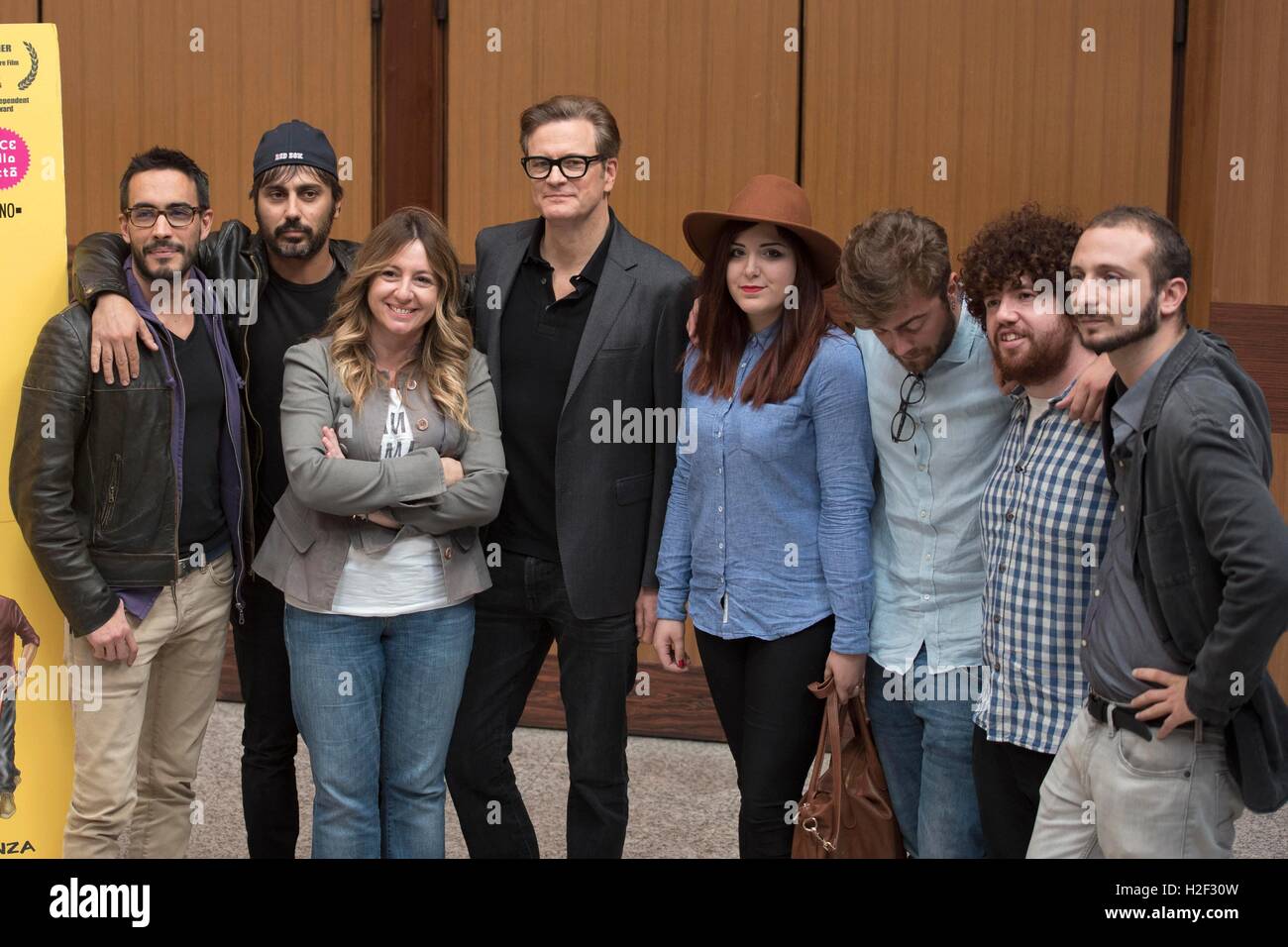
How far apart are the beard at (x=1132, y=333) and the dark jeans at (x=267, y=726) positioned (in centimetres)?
186

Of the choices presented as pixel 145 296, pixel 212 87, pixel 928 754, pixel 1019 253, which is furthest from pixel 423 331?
pixel 212 87

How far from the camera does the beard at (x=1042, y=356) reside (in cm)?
246

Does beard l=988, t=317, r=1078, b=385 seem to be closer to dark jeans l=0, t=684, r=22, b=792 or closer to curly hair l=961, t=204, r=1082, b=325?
curly hair l=961, t=204, r=1082, b=325

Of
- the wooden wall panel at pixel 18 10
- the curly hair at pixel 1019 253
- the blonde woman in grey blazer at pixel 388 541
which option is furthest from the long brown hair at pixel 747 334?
the wooden wall panel at pixel 18 10

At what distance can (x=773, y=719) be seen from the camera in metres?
2.79

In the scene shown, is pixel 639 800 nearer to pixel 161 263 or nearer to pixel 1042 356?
pixel 161 263

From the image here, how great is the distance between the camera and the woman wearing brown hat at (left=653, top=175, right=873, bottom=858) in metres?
2.75

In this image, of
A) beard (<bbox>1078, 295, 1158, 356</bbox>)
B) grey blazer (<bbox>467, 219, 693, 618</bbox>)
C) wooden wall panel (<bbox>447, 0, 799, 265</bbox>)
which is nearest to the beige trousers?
grey blazer (<bbox>467, 219, 693, 618</bbox>)

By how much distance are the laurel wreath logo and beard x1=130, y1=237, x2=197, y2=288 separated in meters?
0.49

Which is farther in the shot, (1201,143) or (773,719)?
(1201,143)

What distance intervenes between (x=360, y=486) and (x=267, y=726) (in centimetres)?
82

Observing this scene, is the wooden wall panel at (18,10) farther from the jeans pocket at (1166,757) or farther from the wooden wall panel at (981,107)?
the jeans pocket at (1166,757)

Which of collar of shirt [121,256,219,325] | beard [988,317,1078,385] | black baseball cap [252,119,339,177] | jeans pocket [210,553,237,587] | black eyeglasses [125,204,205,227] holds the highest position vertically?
black baseball cap [252,119,339,177]

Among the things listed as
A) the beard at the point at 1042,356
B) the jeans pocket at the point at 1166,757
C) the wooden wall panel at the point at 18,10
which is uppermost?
the wooden wall panel at the point at 18,10
